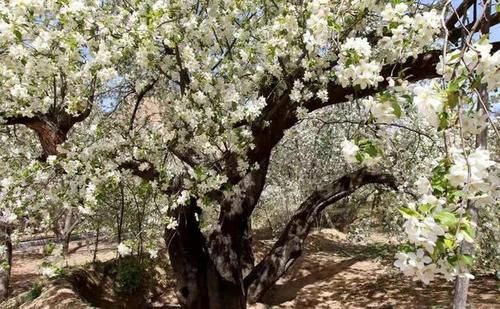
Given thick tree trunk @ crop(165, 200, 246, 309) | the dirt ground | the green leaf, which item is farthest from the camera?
the dirt ground

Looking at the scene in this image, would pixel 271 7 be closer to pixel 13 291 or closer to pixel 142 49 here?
pixel 142 49

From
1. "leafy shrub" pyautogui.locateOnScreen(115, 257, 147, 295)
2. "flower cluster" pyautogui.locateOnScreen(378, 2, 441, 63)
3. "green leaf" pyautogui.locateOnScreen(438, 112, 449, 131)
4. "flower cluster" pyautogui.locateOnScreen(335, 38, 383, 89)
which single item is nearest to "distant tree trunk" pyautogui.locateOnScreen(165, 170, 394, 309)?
"leafy shrub" pyautogui.locateOnScreen(115, 257, 147, 295)

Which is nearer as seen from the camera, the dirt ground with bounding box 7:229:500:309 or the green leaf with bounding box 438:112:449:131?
the green leaf with bounding box 438:112:449:131

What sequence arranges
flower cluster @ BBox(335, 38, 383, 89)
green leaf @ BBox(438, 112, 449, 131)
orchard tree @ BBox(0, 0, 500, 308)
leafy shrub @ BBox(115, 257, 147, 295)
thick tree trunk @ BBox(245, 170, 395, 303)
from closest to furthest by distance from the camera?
green leaf @ BBox(438, 112, 449, 131), flower cluster @ BBox(335, 38, 383, 89), orchard tree @ BBox(0, 0, 500, 308), thick tree trunk @ BBox(245, 170, 395, 303), leafy shrub @ BBox(115, 257, 147, 295)

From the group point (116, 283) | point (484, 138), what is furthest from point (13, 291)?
point (484, 138)

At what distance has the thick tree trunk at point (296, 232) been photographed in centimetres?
875

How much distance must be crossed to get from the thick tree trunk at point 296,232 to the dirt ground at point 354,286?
67.1 inches

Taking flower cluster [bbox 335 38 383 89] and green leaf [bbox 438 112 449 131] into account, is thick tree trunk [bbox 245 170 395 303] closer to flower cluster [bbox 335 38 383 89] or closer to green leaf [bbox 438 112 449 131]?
flower cluster [bbox 335 38 383 89]

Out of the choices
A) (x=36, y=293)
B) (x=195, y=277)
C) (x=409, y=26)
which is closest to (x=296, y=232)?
(x=195, y=277)

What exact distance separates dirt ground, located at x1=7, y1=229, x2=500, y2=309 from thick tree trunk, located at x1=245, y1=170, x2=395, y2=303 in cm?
170

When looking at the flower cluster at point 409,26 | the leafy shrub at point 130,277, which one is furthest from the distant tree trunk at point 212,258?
the flower cluster at point 409,26

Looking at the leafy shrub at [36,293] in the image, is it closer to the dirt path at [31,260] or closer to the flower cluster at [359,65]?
the dirt path at [31,260]

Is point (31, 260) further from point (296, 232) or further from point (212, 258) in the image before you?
point (296, 232)

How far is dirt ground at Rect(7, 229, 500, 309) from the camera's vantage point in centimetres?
903
